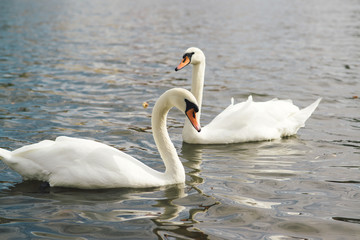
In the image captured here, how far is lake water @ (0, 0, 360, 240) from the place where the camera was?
18.5 feet

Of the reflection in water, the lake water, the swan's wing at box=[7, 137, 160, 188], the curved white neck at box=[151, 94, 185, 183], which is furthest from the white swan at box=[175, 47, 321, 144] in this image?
the swan's wing at box=[7, 137, 160, 188]

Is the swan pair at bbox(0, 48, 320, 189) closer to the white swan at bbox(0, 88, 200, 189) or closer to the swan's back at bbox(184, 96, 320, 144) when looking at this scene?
the white swan at bbox(0, 88, 200, 189)

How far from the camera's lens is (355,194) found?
6.62 m

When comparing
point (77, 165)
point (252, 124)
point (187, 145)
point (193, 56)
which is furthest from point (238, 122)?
point (77, 165)

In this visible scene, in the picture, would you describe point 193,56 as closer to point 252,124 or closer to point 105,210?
point 252,124

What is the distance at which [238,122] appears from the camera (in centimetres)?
908

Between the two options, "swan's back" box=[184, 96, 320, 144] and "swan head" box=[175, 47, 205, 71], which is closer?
"swan's back" box=[184, 96, 320, 144]

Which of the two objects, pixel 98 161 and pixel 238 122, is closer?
pixel 98 161

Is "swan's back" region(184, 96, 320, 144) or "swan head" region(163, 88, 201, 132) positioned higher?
"swan head" region(163, 88, 201, 132)

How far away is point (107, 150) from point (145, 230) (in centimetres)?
135

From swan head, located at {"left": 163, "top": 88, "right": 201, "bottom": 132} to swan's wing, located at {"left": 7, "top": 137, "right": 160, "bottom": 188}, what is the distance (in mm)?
854

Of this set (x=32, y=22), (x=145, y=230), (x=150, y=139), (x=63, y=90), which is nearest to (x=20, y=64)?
(x=63, y=90)

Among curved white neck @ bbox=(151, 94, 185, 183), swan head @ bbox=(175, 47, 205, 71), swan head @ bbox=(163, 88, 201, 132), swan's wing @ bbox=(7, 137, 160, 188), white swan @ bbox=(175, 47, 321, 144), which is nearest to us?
swan's wing @ bbox=(7, 137, 160, 188)

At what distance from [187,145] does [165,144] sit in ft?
7.34
